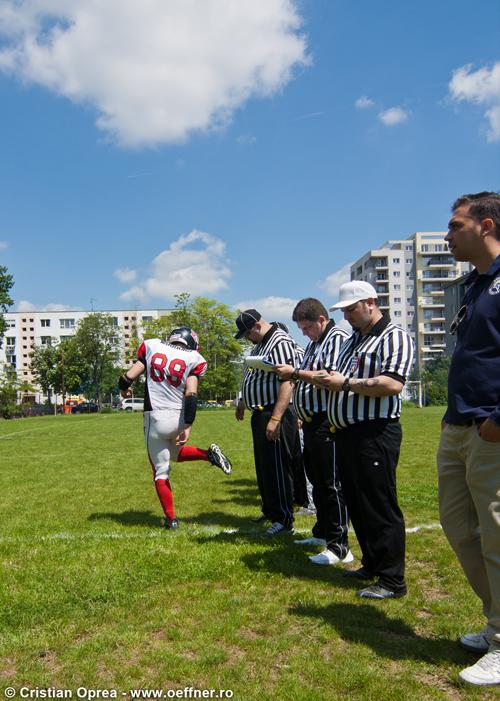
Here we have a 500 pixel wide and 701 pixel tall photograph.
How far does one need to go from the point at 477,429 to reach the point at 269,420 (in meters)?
3.15

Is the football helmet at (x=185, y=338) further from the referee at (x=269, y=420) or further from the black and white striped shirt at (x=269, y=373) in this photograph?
the black and white striped shirt at (x=269, y=373)

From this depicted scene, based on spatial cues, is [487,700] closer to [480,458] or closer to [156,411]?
[480,458]

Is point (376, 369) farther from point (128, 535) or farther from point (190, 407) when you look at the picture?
point (128, 535)

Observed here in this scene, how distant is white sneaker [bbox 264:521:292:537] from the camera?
6086mm

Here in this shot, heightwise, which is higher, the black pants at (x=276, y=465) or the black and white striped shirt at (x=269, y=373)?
the black and white striped shirt at (x=269, y=373)

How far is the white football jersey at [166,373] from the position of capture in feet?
21.5

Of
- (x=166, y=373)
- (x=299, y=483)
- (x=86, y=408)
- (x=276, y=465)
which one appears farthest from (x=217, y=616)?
(x=86, y=408)

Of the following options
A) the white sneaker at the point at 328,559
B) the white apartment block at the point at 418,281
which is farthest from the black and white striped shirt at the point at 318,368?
the white apartment block at the point at 418,281

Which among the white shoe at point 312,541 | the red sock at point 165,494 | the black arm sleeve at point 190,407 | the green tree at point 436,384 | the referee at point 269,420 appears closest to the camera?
the white shoe at point 312,541

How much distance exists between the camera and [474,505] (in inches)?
131

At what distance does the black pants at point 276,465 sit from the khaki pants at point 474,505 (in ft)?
9.39

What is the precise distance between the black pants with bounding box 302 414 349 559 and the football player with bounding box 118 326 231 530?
167cm

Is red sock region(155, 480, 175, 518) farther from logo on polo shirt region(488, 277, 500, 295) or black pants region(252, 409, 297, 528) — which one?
logo on polo shirt region(488, 277, 500, 295)

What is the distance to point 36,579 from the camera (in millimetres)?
4645
